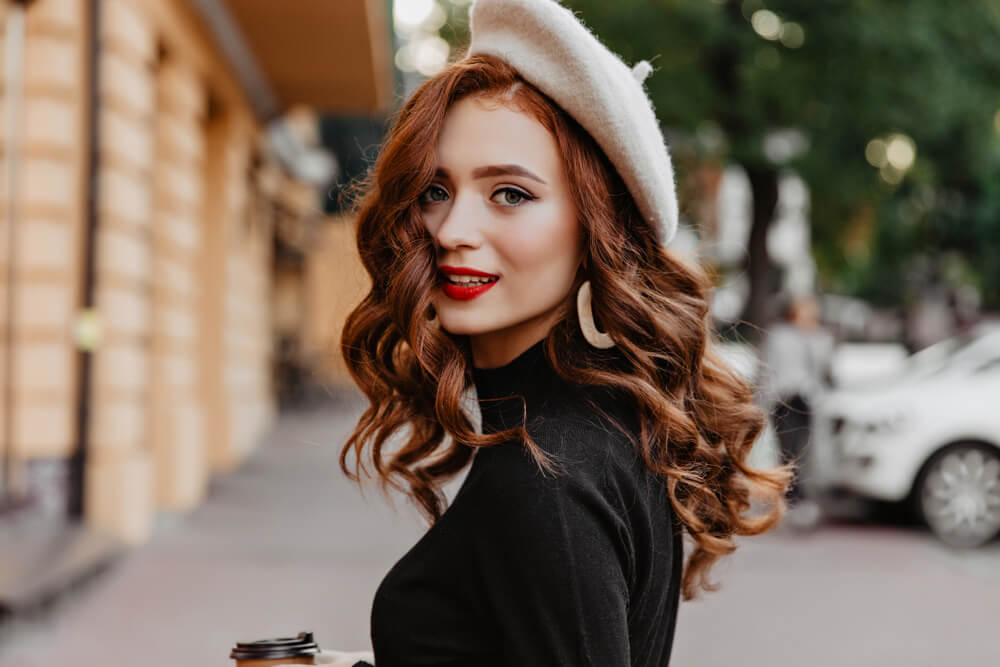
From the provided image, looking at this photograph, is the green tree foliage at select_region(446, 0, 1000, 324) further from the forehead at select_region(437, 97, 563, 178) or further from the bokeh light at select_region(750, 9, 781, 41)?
the forehead at select_region(437, 97, 563, 178)

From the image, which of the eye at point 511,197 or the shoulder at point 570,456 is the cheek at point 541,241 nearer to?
the eye at point 511,197

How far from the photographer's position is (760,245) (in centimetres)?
1764

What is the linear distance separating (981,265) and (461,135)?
2853 centimetres

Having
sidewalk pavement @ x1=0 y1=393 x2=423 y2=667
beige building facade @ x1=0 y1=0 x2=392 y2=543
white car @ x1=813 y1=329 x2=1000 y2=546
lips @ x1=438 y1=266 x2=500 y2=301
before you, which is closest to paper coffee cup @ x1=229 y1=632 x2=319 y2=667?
lips @ x1=438 y1=266 x2=500 y2=301

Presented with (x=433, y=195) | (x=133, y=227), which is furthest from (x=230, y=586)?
(x=433, y=195)

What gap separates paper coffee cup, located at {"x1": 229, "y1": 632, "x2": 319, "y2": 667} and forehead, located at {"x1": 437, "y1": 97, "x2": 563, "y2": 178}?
73 centimetres

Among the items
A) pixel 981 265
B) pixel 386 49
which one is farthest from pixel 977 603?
pixel 981 265

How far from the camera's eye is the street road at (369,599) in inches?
220

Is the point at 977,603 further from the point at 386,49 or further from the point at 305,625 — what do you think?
the point at 386,49

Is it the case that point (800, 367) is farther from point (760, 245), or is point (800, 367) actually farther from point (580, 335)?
point (760, 245)

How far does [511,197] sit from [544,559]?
534 millimetres

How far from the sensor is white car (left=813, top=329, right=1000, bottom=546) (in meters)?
8.66

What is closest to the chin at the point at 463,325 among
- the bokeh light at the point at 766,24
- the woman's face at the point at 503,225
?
the woman's face at the point at 503,225

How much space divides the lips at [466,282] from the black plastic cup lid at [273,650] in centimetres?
55
